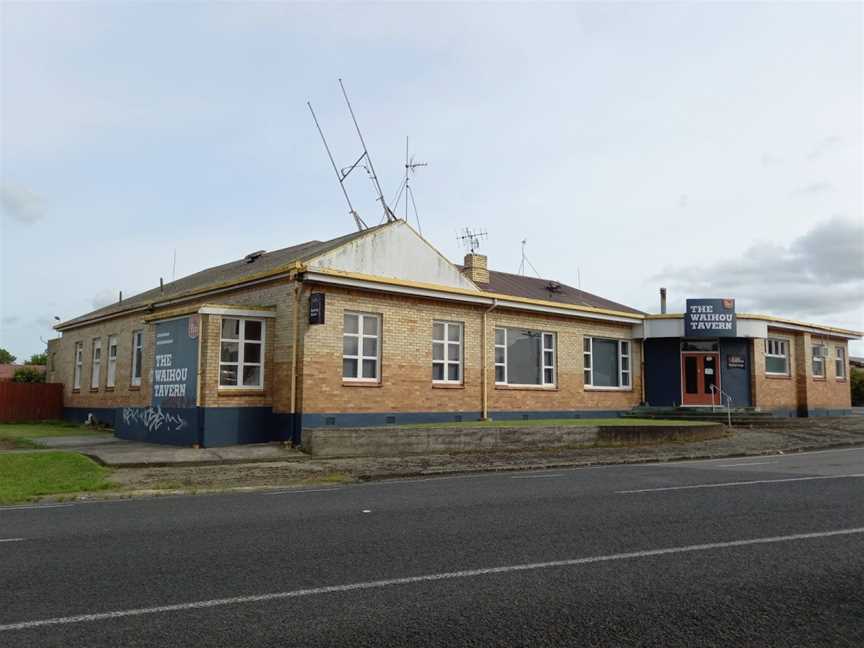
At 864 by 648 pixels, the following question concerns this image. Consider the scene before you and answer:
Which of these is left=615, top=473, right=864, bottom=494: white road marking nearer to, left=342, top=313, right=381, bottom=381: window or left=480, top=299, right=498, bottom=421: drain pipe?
left=342, top=313, right=381, bottom=381: window

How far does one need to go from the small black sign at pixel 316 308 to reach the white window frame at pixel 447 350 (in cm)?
480

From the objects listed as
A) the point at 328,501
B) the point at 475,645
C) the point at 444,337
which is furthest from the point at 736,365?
the point at 475,645

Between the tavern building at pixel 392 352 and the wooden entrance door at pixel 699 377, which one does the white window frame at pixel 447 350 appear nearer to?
the tavern building at pixel 392 352

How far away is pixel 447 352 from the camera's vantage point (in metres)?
22.5

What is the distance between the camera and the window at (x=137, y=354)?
26.2m

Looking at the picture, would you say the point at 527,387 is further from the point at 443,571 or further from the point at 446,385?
the point at 443,571

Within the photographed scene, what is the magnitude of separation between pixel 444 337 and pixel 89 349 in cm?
1755

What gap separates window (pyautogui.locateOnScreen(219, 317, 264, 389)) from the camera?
62.5 ft

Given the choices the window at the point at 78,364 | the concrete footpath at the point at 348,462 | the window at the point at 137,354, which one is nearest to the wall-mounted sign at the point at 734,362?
the concrete footpath at the point at 348,462

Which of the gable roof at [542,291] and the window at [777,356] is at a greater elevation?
the gable roof at [542,291]

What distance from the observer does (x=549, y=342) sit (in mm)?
26094

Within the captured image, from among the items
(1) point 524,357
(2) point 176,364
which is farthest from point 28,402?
(1) point 524,357

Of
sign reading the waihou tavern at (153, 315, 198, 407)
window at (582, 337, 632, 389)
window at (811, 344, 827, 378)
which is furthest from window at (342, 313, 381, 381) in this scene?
window at (811, 344, 827, 378)

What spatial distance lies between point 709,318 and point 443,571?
2560 centimetres
